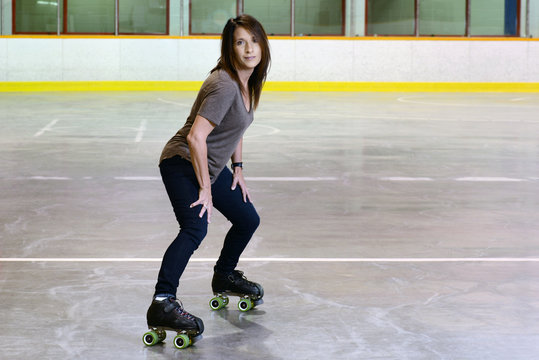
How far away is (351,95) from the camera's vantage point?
80.8 ft

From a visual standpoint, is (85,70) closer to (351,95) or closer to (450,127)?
(351,95)

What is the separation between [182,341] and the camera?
4.24 metres

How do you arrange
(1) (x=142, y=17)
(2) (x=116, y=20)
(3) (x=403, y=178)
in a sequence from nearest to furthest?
(3) (x=403, y=178) → (2) (x=116, y=20) → (1) (x=142, y=17)

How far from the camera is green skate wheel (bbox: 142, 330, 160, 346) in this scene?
4270 millimetres

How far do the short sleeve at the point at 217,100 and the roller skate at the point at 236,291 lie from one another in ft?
→ 3.35

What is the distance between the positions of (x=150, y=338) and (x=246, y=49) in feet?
4.49

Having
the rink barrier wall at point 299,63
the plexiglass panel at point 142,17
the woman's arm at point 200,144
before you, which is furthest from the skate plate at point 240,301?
the plexiglass panel at point 142,17

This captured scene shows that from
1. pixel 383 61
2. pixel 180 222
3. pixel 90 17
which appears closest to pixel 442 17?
pixel 383 61

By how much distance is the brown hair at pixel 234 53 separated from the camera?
4.33 m

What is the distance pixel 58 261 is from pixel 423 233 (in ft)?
8.71

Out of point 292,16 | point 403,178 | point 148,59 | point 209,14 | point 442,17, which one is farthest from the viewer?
point 442,17

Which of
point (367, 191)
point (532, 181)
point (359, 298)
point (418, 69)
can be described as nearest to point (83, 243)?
point (359, 298)

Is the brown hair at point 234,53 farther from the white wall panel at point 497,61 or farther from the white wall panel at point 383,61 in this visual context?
the white wall panel at point 497,61

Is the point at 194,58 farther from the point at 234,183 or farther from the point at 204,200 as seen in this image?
the point at 204,200
